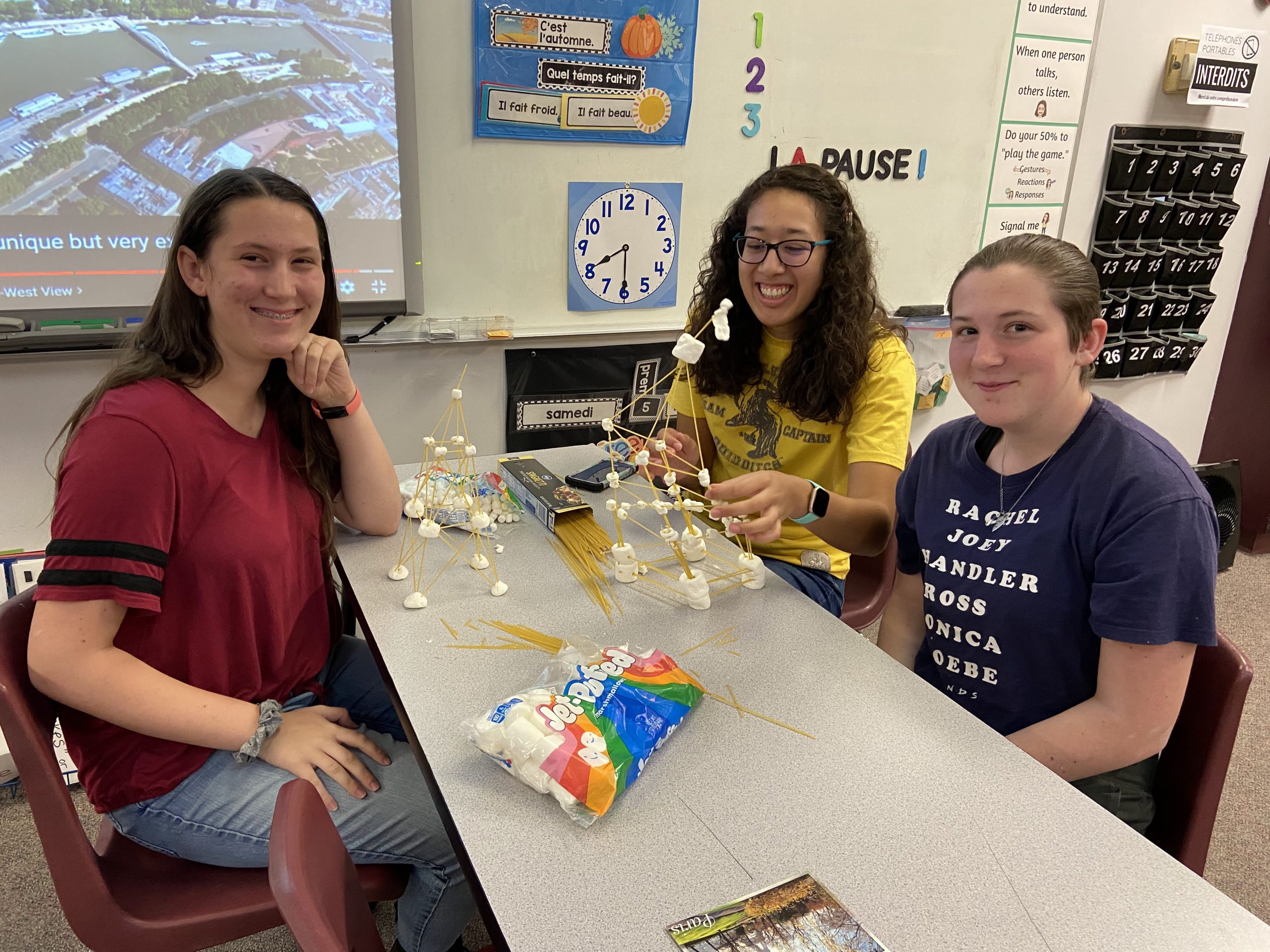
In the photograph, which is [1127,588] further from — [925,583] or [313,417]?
[313,417]

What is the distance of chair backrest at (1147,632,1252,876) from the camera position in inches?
47.3

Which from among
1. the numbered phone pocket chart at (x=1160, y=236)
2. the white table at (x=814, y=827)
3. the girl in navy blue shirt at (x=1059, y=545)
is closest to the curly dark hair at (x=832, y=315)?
the girl in navy blue shirt at (x=1059, y=545)

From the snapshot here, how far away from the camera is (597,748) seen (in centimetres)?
101

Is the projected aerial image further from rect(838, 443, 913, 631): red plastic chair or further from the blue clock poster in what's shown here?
rect(838, 443, 913, 631): red plastic chair

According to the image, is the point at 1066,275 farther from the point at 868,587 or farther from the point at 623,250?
the point at 623,250

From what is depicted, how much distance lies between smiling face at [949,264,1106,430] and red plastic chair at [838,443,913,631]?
31.8 inches

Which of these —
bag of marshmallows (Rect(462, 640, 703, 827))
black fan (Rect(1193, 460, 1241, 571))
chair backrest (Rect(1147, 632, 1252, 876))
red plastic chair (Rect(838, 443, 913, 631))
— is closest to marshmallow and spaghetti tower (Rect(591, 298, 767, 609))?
bag of marshmallows (Rect(462, 640, 703, 827))

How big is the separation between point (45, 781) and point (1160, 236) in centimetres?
431

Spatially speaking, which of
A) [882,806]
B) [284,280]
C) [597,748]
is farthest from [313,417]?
[882,806]

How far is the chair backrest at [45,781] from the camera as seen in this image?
1.05m

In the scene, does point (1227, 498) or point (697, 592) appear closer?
point (697, 592)

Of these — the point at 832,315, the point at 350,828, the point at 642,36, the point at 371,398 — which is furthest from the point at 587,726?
the point at 642,36

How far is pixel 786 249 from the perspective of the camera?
1.80 m

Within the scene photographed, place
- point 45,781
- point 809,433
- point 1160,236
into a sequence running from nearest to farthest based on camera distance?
1. point 45,781
2. point 809,433
3. point 1160,236
